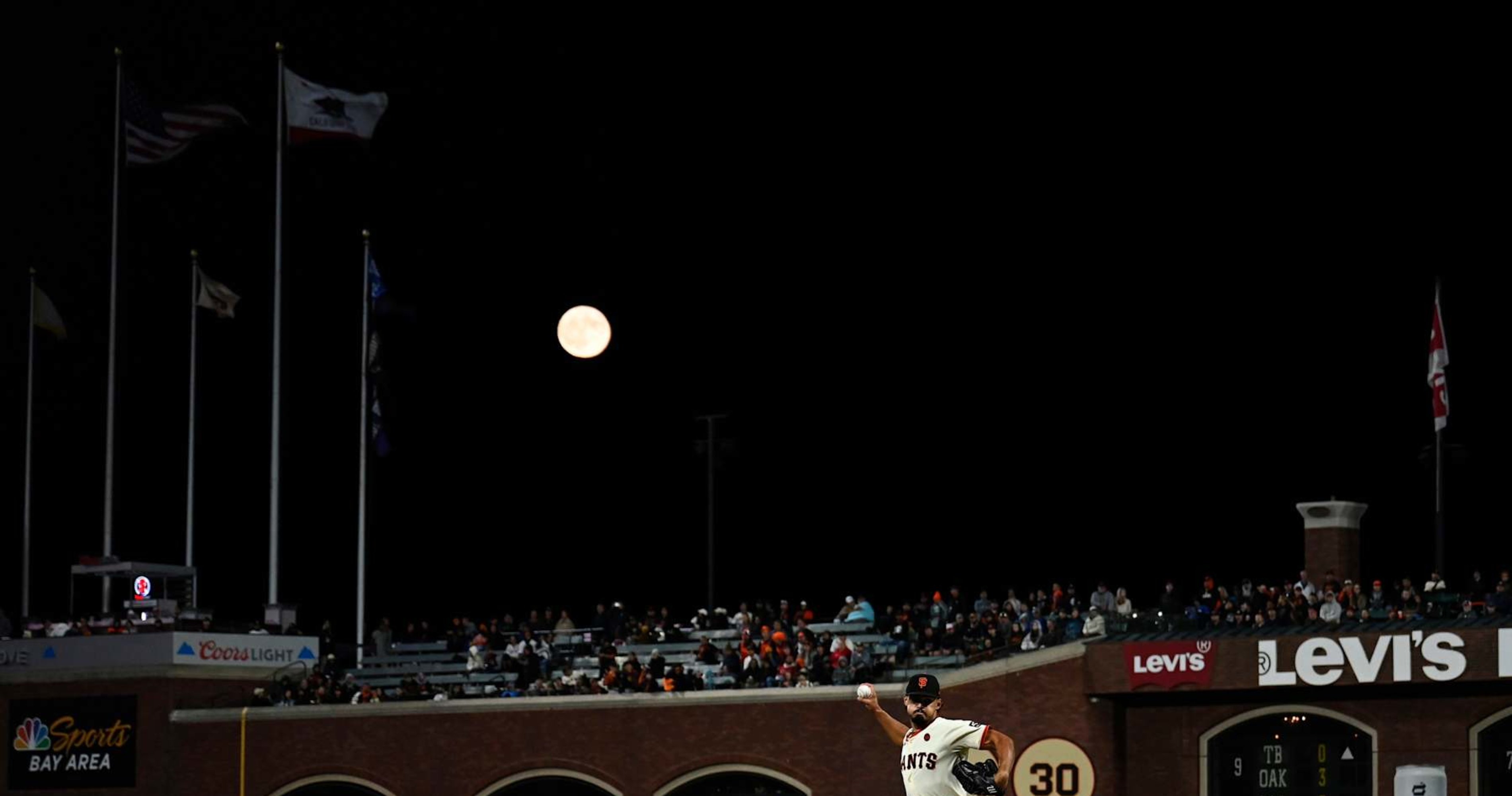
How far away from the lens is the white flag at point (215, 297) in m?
52.2

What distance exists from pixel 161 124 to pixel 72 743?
14158mm

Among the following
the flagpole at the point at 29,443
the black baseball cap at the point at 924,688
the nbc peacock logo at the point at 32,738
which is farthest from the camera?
the flagpole at the point at 29,443

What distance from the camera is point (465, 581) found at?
88.8 metres

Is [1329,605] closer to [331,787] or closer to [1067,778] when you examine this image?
[1067,778]

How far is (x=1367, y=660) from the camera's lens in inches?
1575

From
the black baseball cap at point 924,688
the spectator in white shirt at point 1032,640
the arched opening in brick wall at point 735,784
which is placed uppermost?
the black baseball cap at point 924,688

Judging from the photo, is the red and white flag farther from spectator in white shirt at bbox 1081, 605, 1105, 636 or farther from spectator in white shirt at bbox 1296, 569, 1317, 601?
spectator in white shirt at bbox 1081, 605, 1105, 636

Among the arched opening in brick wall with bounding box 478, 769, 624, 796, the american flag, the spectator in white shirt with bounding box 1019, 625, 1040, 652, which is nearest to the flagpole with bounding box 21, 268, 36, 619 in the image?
the american flag

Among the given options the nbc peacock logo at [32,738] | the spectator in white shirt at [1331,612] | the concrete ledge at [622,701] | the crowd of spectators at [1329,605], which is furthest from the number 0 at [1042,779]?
the nbc peacock logo at [32,738]

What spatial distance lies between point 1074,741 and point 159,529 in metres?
48.9

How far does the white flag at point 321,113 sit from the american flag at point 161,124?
3.95ft

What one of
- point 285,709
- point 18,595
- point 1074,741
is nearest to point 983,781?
point 1074,741

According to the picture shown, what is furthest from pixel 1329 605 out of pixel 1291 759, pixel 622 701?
pixel 622 701

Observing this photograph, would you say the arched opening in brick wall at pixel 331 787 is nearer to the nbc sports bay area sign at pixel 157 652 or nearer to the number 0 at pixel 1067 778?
the nbc sports bay area sign at pixel 157 652
